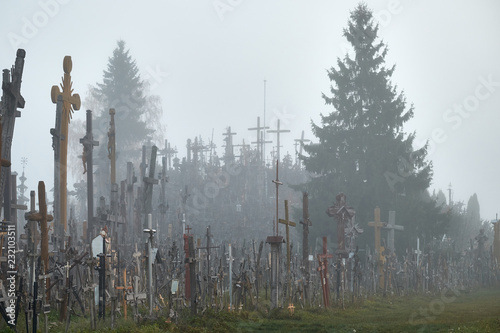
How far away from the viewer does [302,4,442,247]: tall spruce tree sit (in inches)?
1679

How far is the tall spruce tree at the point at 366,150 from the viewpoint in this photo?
42656 millimetres

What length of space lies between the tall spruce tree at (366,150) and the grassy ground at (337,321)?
1567cm

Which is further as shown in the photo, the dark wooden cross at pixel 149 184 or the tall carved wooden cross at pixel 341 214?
the tall carved wooden cross at pixel 341 214

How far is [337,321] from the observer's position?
2058 cm

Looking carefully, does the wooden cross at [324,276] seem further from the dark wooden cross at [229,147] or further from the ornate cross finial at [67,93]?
the dark wooden cross at [229,147]

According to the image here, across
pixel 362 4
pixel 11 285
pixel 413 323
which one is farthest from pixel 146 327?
pixel 362 4

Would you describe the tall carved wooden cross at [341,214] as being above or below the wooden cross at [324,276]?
above

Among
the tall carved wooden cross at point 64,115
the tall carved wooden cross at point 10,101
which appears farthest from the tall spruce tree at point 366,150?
the tall carved wooden cross at point 10,101

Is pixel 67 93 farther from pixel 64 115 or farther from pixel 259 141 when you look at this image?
pixel 259 141

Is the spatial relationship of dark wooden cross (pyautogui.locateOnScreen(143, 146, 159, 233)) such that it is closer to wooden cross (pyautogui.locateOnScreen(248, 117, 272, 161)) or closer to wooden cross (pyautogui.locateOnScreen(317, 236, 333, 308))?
wooden cross (pyautogui.locateOnScreen(317, 236, 333, 308))

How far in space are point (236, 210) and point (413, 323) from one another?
34.2m

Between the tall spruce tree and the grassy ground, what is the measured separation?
51.4 ft

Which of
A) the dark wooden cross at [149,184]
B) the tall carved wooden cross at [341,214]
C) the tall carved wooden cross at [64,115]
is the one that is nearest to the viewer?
the tall carved wooden cross at [64,115]

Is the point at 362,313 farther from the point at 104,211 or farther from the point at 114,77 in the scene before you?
the point at 114,77
